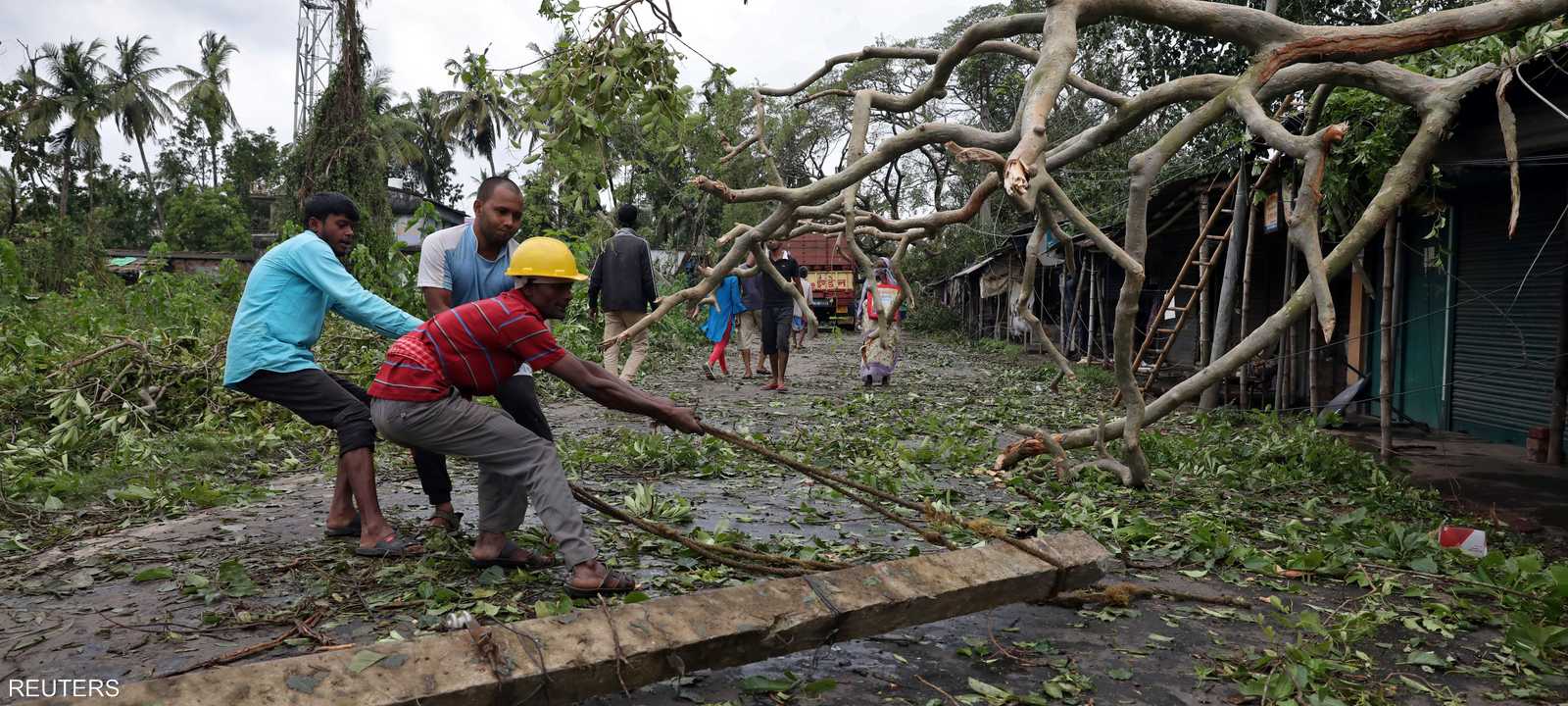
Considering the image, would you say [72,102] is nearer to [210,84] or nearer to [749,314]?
[210,84]

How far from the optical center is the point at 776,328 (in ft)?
40.7

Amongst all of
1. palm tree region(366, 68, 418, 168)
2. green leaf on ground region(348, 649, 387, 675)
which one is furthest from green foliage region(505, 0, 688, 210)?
palm tree region(366, 68, 418, 168)

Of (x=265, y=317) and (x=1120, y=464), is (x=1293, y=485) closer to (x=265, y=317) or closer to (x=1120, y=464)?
(x=1120, y=464)

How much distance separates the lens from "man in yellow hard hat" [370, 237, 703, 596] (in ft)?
12.3

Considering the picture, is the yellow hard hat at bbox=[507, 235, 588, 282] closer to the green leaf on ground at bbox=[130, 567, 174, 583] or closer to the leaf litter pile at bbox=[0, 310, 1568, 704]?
the leaf litter pile at bbox=[0, 310, 1568, 704]

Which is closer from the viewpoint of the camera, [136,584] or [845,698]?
[845,698]

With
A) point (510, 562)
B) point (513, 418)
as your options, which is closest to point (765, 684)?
point (510, 562)

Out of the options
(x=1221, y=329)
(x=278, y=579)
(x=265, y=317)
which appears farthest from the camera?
(x=1221, y=329)

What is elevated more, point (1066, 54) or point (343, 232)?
point (1066, 54)

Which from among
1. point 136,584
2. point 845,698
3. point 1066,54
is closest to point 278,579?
point 136,584

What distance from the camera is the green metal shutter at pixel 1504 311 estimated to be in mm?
8477

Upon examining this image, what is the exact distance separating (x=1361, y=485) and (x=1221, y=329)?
341 centimetres

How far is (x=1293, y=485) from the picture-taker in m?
6.66

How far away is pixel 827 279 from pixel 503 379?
28172mm
